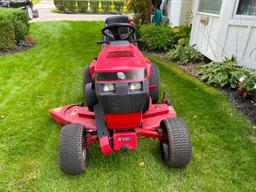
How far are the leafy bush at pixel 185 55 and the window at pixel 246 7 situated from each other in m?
1.41

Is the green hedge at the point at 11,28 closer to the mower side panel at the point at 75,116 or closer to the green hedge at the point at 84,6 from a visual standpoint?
the mower side panel at the point at 75,116

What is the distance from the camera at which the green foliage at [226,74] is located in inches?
162

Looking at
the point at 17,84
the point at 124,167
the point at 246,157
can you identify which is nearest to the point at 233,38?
the point at 246,157

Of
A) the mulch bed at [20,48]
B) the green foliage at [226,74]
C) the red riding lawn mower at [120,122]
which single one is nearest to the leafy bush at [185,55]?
the green foliage at [226,74]

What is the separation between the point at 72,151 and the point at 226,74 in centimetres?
323

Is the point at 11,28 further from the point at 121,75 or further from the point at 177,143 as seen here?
the point at 177,143

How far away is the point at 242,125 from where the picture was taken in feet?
10.6

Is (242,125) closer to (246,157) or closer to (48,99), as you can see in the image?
(246,157)

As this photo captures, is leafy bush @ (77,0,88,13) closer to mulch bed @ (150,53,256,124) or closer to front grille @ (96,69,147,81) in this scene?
mulch bed @ (150,53,256,124)

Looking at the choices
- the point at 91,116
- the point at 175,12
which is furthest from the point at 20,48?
the point at 91,116

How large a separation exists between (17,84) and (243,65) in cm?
435

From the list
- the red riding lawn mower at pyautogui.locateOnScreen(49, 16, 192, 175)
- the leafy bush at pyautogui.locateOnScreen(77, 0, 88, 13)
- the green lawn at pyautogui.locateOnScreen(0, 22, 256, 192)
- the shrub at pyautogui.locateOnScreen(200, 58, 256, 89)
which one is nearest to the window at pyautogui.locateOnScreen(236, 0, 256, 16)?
the shrub at pyautogui.locateOnScreen(200, 58, 256, 89)

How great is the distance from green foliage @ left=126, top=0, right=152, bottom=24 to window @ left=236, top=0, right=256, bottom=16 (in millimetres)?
3615

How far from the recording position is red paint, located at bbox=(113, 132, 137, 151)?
89.3 inches
